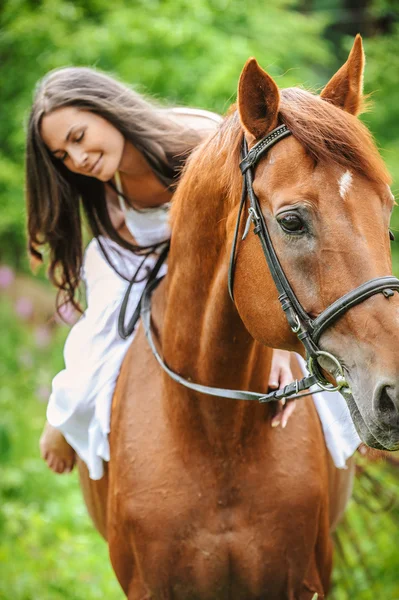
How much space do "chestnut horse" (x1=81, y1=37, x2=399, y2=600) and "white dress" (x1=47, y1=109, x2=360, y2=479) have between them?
0.09 metres

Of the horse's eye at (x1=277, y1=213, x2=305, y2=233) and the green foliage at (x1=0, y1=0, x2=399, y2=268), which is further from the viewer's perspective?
the green foliage at (x1=0, y1=0, x2=399, y2=268)

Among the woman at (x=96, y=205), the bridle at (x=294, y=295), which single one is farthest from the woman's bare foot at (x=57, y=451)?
the bridle at (x=294, y=295)

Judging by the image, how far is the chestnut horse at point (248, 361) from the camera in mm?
1859

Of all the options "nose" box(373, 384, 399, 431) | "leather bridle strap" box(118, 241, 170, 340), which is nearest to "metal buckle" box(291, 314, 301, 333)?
"nose" box(373, 384, 399, 431)

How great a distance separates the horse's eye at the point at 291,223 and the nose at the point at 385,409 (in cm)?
46

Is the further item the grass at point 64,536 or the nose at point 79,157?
the grass at point 64,536

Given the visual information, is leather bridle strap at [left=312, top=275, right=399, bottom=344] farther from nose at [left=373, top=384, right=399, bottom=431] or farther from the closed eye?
the closed eye

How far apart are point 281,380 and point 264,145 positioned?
0.97 m

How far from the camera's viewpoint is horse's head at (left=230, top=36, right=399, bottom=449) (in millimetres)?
1776

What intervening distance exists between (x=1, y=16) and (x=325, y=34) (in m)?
7.66

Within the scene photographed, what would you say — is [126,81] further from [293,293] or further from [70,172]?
[293,293]

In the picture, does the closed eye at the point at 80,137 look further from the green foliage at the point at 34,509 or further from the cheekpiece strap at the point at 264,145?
the green foliage at the point at 34,509

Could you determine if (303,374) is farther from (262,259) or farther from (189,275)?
(262,259)

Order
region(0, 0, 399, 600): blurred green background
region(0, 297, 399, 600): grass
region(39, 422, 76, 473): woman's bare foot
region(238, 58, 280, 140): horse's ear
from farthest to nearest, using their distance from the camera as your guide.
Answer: region(0, 0, 399, 600): blurred green background, region(0, 297, 399, 600): grass, region(39, 422, 76, 473): woman's bare foot, region(238, 58, 280, 140): horse's ear
